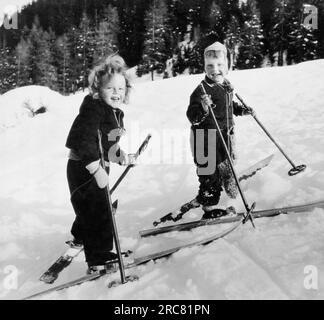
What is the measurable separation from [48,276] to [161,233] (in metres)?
1.41

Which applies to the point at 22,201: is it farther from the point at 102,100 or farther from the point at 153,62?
the point at 153,62

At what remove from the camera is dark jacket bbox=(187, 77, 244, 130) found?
4.41 metres

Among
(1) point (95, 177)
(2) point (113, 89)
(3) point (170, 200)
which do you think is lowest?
(3) point (170, 200)

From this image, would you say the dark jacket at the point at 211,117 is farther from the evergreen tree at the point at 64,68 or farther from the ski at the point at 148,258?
the evergreen tree at the point at 64,68

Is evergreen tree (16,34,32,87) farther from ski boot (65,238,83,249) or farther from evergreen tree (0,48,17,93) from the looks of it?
ski boot (65,238,83,249)

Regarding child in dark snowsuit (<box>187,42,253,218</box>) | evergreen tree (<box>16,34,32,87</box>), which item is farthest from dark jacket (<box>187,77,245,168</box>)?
evergreen tree (<box>16,34,32,87</box>)

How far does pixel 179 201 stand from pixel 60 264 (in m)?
2.26

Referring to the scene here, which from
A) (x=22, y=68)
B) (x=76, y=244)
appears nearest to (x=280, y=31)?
(x=22, y=68)

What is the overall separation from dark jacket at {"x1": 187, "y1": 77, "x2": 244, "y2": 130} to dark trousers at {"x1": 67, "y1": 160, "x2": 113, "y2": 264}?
1571mm

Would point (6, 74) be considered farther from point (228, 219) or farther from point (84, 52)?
point (228, 219)

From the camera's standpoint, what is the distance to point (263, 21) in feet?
164

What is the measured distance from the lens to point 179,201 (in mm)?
5637

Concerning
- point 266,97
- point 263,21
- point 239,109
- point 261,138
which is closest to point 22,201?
point 239,109

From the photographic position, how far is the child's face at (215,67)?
4.53 m
